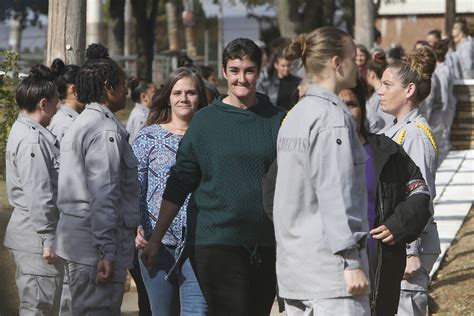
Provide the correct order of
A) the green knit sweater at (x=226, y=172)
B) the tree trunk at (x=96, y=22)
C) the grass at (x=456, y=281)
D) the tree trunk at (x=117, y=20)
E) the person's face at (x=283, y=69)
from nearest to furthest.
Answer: the green knit sweater at (x=226, y=172) → the grass at (x=456, y=281) → the person's face at (x=283, y=69) → the tree trunk at (x=117, y=20) → the tree trunk at (x=96, y=22)

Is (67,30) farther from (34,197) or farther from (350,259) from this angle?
(350,259)

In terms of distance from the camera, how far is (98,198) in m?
6.04

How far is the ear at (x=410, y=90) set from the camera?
655 centimetres

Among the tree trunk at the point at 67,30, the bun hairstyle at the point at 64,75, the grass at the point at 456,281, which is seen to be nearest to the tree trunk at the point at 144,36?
the grass at the point at 456,281

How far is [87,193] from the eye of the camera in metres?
6.14

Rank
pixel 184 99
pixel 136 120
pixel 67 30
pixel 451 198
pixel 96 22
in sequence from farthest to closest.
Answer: pixel 96 22 → pixel 451 198 → pixel 136 120 → pixel 67 30 → pixel 184 99

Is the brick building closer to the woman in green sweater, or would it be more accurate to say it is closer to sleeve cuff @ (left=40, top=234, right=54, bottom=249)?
sleeve cuff @ (left=40, top=234, right=54, bottom=249)

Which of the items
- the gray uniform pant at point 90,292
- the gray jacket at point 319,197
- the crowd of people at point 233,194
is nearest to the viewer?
the gray jacket at point 319,197

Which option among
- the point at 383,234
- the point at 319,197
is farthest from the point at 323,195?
the point at 383,234

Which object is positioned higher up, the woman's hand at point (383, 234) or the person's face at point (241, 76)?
the person's face at point (241, 76)

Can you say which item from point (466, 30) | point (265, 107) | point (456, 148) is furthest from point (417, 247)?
point (466, 30)

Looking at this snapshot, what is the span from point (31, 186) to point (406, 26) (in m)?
67.0

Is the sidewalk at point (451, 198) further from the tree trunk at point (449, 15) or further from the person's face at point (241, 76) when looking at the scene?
the tree trunk at point (449, 15)

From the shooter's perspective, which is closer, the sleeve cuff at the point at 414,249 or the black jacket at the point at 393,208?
the black jacket at the point at 393,208
